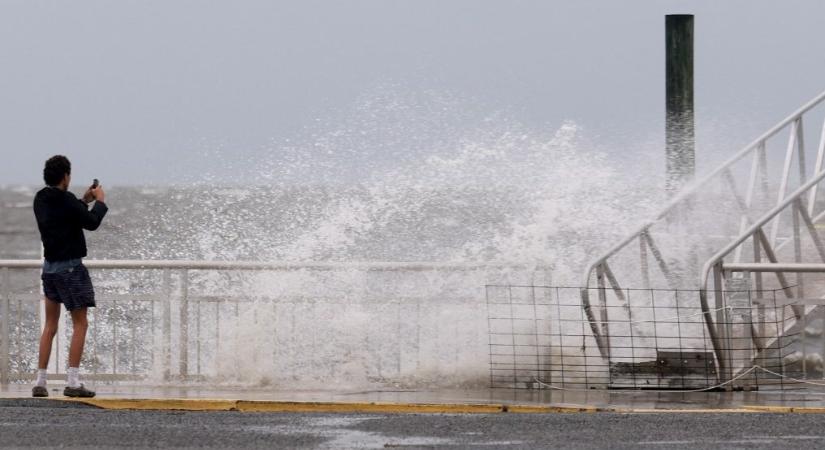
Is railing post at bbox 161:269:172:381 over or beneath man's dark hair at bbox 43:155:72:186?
beneath

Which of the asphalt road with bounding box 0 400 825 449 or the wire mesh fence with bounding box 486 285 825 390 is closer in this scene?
the asphalt road with bounding box 0 400 825 449

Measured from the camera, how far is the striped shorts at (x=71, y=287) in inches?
468

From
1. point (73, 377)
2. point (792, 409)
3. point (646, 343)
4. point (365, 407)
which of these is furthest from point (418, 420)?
point (646, 343)

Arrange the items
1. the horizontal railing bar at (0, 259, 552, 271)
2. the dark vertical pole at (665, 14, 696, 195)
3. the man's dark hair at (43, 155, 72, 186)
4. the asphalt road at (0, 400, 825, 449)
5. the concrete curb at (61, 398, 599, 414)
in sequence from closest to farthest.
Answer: the asphalt road at (0, 400, 825, 449)
the concrete curb at (61, 398, 599, 414)
the man's dark hair at (43, 155, 72, 186)
the horizontal railing bar at (0, 259, 552, 271)
the dark vertical pole at (665, 14, 696, 195)

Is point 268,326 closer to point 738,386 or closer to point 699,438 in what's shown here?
point 738,386

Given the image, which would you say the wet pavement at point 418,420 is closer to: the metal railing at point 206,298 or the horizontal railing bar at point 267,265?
the metal railing at point 206,298

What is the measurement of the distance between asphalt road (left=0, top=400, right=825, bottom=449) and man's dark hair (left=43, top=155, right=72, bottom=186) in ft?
5.68

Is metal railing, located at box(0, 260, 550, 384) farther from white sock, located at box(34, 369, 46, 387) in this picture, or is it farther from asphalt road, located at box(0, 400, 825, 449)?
asphalt road, located at box(0, 400, 825, 449)

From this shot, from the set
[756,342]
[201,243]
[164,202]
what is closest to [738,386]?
[756,342]

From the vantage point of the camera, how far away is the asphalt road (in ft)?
30.8

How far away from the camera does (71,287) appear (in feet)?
39.0

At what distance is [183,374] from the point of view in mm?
13398

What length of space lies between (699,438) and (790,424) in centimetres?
110

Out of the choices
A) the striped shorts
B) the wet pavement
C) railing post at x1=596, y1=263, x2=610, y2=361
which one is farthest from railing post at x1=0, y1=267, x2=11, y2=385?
railing post at x1=596, y1=263, x2=610, y2=361
